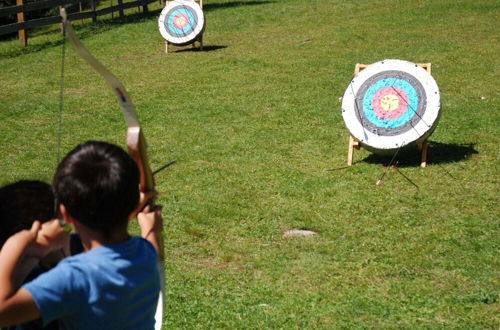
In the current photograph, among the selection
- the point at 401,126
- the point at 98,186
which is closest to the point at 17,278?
the point at 98,186

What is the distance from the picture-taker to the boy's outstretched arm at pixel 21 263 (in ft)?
6.27

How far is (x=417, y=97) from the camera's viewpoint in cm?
778

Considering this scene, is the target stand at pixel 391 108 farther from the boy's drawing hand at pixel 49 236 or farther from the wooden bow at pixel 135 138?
the boy's drawing hand at pixel 49 236

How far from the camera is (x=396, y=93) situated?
7.92 metres

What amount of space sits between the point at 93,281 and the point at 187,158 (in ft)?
21.3

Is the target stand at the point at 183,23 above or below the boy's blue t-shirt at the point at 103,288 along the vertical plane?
below

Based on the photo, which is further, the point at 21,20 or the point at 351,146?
the point at 21,20

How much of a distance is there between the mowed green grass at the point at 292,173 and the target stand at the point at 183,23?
0.48 meters

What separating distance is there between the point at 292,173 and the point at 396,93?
148 centimetres

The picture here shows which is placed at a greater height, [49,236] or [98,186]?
[98,186]

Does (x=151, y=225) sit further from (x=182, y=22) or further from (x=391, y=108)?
(x=182, y=22)

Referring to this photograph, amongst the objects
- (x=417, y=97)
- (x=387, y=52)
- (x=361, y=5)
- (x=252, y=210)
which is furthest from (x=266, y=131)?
(x=361, y=5)

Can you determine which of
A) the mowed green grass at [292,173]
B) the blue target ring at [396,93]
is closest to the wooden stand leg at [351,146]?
the mowed green grass at [292,173]

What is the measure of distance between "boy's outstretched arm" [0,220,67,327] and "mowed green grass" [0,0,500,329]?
2.54 metres
